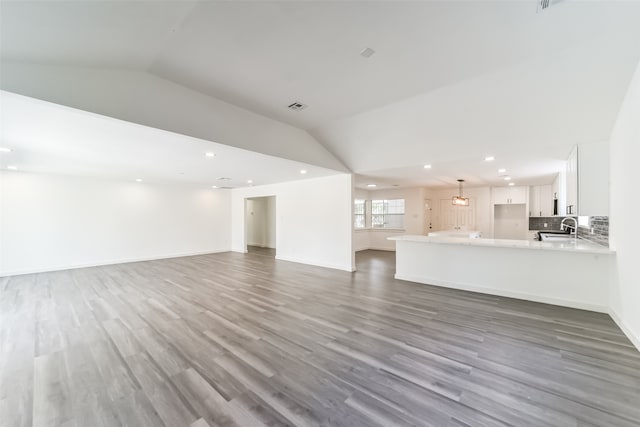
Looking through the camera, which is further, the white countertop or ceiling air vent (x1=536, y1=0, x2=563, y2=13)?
the white countertop

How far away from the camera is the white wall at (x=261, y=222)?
11.0m

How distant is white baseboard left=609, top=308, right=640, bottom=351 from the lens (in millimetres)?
2611

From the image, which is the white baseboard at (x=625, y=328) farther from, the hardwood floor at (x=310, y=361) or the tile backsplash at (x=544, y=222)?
the tile backsplash at (x=544, y=222)

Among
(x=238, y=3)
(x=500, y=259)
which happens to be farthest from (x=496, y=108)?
(x=238, y=3)

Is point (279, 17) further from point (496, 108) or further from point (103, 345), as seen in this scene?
point (103, 345)

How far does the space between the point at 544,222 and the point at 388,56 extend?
9.08 metres

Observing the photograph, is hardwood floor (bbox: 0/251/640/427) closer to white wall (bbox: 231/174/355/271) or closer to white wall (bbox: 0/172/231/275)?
white wall (bbox: 231/174/355/271)

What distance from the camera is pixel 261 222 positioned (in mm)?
11406

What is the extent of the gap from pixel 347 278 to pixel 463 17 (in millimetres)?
4643

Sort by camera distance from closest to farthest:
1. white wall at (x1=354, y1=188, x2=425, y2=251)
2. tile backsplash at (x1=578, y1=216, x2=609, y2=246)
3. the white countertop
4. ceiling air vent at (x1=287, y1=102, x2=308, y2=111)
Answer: the white countertop
ceiling air vent at (x1=287, y1=102, x2=308, y2=111)
tile backsplash at (x1=578, y1=216, x2=609, y2=246)
white wall at (x1=354, y1=188, x2=425, y2=251)

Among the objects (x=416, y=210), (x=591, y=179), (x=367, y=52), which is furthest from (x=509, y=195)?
(x=367, y=52)

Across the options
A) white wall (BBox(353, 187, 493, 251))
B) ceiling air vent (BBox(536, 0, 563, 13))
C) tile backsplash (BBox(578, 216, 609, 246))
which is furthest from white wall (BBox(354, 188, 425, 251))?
ceiling air vent (BBox(536, 0, 563, 13))

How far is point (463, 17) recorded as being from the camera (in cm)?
212

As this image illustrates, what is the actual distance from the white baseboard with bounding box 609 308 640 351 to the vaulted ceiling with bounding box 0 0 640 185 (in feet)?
7.87
